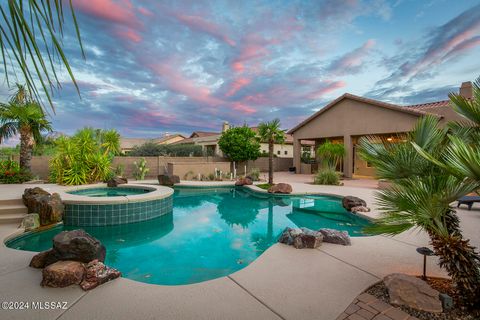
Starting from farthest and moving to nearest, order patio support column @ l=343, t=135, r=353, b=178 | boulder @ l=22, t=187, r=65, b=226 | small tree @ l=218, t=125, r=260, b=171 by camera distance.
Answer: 1. small tree @ l=218, t=125, r=260, b=171
2. patio support column @ l=343, t=135, r=353, b=178
3. boulder @ l=22, t=187, r=65, b=226

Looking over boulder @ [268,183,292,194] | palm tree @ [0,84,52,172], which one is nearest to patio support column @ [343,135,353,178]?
boulder @ [268,183,292,194]

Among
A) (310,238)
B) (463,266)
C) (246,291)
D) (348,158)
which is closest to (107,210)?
(246,291)

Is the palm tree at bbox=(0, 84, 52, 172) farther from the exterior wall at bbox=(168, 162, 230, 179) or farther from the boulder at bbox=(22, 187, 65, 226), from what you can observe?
the exterior wall at bbox=(168, 162, 230, 179)

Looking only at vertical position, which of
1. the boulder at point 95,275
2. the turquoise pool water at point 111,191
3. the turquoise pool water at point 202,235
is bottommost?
the turquoise pool water at point 202,235

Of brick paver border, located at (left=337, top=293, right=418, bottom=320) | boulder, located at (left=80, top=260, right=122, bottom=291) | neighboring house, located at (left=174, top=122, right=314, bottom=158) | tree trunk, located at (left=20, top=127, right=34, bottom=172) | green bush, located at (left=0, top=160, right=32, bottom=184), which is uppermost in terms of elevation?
neighboring house, located at (left=174, top=122, right=314, bottom=158)

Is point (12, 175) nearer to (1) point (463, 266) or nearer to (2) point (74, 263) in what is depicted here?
(2) point (74, 263)

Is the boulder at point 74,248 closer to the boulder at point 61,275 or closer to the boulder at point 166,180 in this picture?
the boulder at point 61,275

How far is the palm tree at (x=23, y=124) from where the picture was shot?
10.8m

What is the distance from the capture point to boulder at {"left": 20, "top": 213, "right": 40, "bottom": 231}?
222 inches

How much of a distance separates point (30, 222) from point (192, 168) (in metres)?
11.5

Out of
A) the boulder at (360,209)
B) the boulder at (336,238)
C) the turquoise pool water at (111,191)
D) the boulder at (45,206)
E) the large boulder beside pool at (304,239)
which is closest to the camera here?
the large boulder beside pool at (304,239)

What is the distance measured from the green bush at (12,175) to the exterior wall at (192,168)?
25.2 feet

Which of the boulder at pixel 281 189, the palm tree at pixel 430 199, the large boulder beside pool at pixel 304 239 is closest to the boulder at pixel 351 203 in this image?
the boulder at pixel 281 189

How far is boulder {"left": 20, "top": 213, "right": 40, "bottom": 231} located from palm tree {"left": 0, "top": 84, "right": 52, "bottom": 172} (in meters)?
6.88
